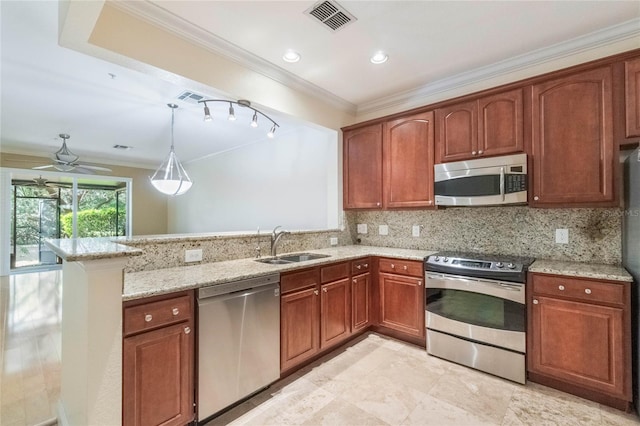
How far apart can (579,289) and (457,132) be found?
5.40 feet

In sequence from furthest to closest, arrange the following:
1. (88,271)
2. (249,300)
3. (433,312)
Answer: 1. (433,312)
2. (249,300)
3. (88,271)

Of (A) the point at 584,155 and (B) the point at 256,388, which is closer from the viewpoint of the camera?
(B) the point at 256,388

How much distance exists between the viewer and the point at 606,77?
7.02ft

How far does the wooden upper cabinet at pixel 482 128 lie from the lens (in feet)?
8.26

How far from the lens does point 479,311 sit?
2.48 m

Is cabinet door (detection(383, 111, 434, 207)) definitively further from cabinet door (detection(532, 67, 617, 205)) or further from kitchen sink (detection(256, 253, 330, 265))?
kitchen sink (detection(256, 253, 330, 265))

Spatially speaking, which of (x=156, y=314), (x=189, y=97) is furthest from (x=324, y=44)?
(x=156, y=314)

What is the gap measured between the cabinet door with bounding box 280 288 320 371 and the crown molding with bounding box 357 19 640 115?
8.26 ft

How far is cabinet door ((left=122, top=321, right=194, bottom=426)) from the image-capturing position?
1498mm

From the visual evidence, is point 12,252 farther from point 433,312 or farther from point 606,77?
point 606,77

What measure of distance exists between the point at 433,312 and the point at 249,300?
69.5 inches

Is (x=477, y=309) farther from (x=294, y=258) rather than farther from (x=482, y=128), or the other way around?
(x=294, y=258)

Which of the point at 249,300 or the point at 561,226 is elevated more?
the point at 561,226

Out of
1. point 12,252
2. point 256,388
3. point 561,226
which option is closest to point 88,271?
point 256,388
